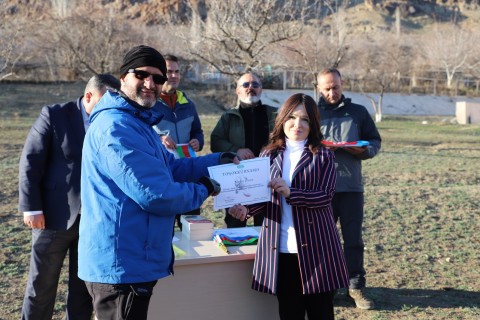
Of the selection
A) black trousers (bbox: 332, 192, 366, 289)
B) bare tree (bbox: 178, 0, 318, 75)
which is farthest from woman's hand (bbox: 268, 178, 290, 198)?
bare tree (bbox: 178, 0, 318, 75)

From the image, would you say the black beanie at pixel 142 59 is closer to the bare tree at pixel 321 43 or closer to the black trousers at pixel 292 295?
the black trousers at pixel 292 295

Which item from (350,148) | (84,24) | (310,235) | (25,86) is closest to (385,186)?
(350,148)

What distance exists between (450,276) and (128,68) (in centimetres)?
451

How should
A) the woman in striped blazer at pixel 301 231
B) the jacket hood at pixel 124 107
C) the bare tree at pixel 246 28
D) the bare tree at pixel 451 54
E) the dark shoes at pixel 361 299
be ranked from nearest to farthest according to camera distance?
the jacket hood at pixel 124 107 → the woman in striped blazer at pixel 301 231 → the dark shoes at pixel 361 299 → the bare tree at pixel 246 28 → the bare tree at pixel 451 54

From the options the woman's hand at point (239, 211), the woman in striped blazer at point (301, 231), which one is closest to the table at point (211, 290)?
the woman in striped blazer at point (301, 231)

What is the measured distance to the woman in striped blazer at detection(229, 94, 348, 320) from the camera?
146 inches

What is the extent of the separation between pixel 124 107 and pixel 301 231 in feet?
4.97

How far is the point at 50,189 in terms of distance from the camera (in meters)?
4.05

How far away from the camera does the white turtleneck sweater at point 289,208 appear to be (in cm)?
379

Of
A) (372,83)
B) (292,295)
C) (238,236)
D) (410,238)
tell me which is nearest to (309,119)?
(238,236)

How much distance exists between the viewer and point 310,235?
12.2ft

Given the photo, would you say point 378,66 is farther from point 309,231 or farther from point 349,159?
point 309,231

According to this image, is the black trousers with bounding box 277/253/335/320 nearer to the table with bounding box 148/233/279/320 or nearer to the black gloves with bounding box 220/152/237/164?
the table with bounding box 148/233/279/320

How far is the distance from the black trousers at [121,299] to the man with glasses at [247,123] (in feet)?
8.54
